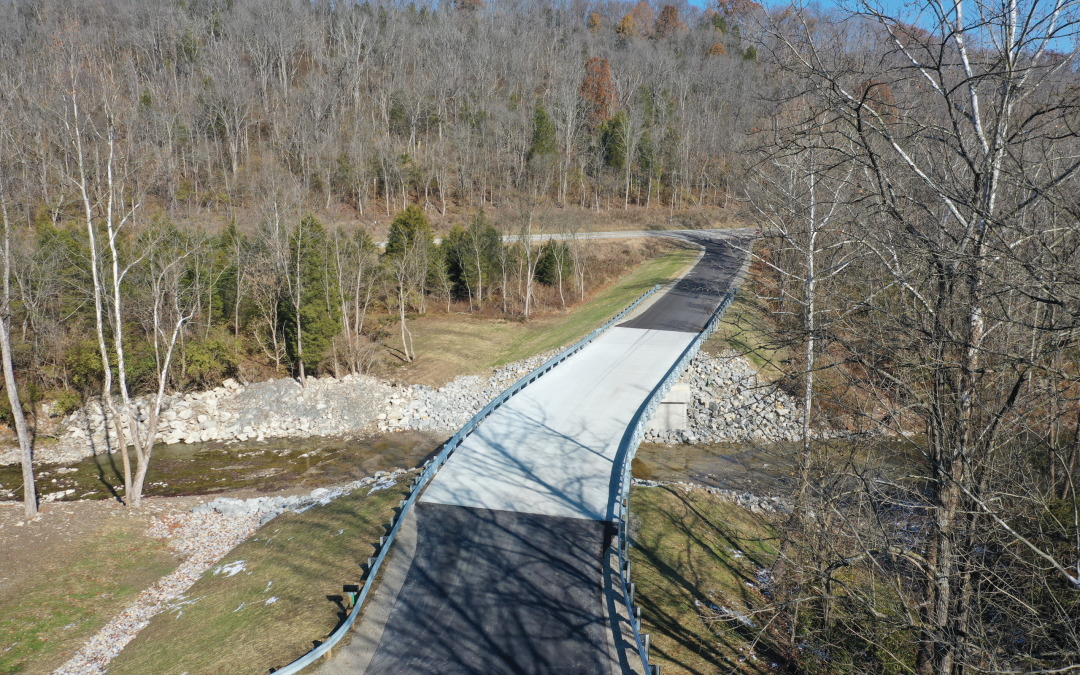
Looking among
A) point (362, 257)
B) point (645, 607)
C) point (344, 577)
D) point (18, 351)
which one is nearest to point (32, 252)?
point (18, 351)

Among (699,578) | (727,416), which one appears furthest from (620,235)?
(699,578)

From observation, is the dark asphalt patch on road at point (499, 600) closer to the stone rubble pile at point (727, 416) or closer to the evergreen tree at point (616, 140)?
the stone rubble pile at point (727, 416)

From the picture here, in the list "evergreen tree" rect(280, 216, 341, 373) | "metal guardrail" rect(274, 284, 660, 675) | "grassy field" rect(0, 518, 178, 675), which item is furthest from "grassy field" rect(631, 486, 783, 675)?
"evergreen tree" rect(280, 216, 341, 373)

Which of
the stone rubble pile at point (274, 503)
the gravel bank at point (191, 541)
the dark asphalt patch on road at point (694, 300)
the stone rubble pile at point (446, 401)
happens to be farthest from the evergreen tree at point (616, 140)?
the stone rubble pile at point (274, 503)

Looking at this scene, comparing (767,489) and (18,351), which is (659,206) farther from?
(18,351)

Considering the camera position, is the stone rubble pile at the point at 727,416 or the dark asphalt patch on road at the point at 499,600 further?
the stone rubble pile at the point at 727,416

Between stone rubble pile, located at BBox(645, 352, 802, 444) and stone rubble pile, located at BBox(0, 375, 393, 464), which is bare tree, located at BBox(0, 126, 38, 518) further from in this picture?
stone rubble pile, located at BBox(645, 352, 802, 444)

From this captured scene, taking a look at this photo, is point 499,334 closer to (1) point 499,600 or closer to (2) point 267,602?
(2) point 267,602
